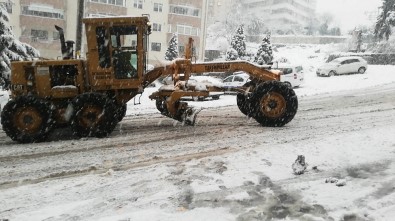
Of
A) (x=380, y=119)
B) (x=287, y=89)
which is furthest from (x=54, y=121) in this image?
(x=380, y=119)

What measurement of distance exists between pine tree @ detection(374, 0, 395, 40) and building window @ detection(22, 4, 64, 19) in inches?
1303

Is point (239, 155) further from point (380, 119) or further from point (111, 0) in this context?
point (111, 0)

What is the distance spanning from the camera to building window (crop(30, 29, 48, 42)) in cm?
3991

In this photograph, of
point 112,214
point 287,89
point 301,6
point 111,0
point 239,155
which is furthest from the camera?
→ point 301,6

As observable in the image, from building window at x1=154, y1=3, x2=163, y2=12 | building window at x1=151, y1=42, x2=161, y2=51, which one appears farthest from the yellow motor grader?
building window at x1=154, y1=3, x2=163, y2=12

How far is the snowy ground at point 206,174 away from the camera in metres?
5.01

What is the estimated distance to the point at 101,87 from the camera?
9516 millimetres

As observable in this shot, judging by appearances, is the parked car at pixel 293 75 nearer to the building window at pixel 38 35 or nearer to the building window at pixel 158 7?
the building window at pixel 158 7

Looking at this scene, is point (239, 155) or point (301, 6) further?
point (301, 6)

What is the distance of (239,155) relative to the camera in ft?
23.6

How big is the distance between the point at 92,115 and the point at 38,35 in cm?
3480

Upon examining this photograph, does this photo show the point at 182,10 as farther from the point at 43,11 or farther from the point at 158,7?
the point at 43,11

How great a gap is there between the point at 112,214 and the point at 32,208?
1.17 m

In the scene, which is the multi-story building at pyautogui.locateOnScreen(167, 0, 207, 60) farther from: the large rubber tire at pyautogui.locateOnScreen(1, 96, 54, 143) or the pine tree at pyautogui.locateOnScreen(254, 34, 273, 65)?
the large rubber tire at pyautogui.locateOnScreen(1, 96, 54, 143)
